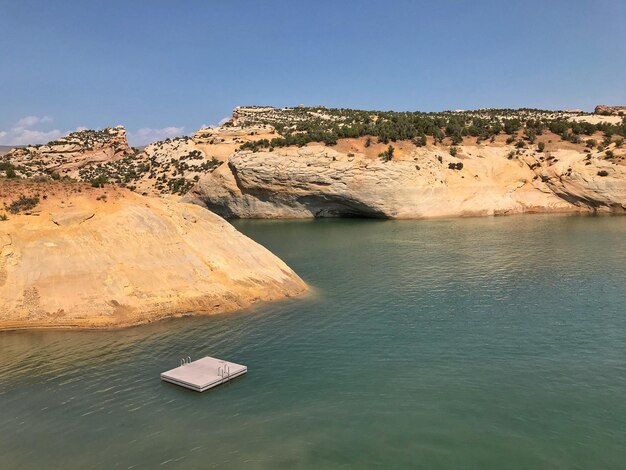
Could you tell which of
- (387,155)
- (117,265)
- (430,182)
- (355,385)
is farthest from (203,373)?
(387,155)

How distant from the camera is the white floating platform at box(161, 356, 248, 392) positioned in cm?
1558

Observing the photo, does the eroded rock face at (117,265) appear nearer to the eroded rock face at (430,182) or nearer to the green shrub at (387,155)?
the eroded rock face at (430,182)

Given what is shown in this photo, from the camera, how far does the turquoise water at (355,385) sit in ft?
39.7

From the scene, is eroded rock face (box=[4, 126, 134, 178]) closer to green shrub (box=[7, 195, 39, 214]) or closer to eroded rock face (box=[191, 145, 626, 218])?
eroded rock face (box=[191, 145, 626, 218])

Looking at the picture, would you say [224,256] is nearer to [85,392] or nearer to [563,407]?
[85,392]

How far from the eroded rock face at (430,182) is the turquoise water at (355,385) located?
3609 centimetres

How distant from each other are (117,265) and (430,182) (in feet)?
160

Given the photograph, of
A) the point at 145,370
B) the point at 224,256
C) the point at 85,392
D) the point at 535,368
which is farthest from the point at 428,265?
the point at 85,392

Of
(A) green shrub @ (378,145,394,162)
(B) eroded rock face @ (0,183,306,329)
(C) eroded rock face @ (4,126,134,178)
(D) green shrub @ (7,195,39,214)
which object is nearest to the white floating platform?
(B) eroded rock face @ (0,183,306,329)

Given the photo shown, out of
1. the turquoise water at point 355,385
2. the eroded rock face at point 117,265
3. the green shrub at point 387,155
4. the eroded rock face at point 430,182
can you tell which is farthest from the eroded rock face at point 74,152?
the turquoise water at point 355,385

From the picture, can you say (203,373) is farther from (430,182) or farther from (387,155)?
(387,155)

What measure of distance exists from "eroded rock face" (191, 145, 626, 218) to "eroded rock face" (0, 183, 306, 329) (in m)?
39.1

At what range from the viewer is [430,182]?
64.2 metres

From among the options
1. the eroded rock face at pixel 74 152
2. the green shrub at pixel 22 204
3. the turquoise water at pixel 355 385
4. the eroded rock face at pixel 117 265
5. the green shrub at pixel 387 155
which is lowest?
the turquoise water at pixel 355 385
